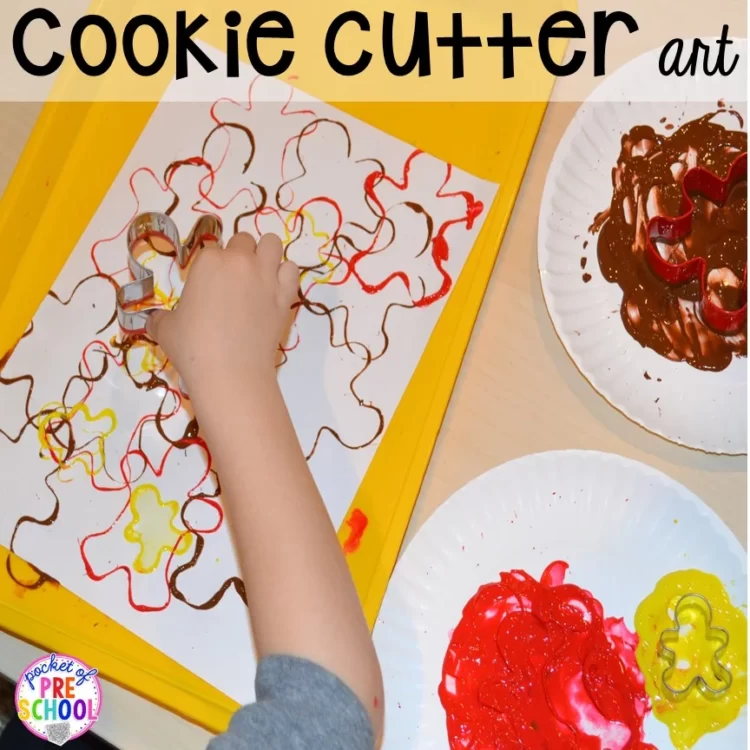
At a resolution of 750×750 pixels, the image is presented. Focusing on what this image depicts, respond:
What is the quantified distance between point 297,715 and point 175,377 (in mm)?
299

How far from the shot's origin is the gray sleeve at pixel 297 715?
0.49m

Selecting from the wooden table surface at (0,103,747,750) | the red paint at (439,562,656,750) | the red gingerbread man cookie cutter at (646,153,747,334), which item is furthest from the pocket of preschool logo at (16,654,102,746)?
the red gingerbread man cookie cutter at (646,153,747,334)

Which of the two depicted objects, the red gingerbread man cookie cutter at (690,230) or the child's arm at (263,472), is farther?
the red gingerbread man cookie cutter at (690,230)

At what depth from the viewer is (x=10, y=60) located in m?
0.77

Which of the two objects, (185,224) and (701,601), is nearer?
(701,601)

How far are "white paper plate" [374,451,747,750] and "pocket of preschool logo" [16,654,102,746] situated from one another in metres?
0.23

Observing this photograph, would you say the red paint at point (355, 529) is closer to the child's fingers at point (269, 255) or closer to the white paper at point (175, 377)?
the white paper at point (175, 377)

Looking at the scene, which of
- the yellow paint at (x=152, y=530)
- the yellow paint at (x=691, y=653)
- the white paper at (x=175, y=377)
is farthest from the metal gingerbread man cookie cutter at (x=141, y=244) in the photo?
the yellow paint at (x=691, y=653)

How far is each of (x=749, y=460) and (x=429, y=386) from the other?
0.25m

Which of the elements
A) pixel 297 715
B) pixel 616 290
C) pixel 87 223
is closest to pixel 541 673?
pixel 297 715

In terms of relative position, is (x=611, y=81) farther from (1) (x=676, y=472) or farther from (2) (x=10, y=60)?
(2) (x=10, y=60)

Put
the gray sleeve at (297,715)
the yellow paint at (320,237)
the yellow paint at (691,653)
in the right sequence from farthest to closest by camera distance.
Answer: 1. the yellow paint at (320,237)
2. the yellow paint at (691,653)
3. the gray sleeve at (297,715)

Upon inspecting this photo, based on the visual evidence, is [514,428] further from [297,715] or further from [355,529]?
[297,715]

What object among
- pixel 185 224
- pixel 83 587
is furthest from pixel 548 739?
pixel 185 224
